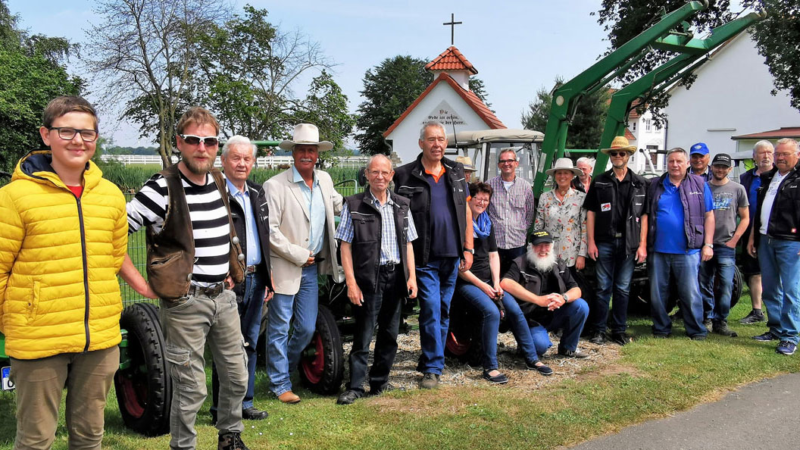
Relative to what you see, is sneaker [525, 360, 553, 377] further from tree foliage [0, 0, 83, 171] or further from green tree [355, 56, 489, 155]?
green tree [355, 56, 489, 155]

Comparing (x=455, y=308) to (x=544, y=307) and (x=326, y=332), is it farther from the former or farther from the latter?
(x=326, y=332)

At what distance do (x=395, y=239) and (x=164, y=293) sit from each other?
1981 mm

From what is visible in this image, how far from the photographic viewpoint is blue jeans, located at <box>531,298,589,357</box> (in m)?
5.79

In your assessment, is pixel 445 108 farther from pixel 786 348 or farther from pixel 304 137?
pixel 304 137

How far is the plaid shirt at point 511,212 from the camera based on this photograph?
6.20 metres

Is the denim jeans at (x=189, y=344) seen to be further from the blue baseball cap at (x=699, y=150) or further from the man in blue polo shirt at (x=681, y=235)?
the blue baseball cap at (x=699, y=150)

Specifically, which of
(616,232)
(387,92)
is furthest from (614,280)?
(387,92)

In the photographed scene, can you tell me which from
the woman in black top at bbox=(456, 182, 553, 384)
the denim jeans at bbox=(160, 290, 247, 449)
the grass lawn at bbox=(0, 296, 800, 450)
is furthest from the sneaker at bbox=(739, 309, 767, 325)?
the denim jeans at bbox=(160, 290, 247, 449)

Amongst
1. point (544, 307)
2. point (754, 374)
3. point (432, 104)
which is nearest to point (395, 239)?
point (544, 307)

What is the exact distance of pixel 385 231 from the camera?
15.7 ft

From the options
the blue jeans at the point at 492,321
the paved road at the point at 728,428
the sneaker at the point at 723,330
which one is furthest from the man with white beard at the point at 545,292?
the sneaker at the point at 723,330

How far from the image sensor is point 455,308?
5.85 m

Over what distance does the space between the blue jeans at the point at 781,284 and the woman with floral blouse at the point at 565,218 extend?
1920 mm

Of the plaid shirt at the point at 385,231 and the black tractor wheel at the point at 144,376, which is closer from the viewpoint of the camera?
the black tractor wheel at the point at 144,376
